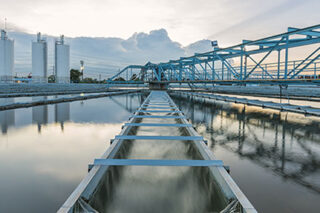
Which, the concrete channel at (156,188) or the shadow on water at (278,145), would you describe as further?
the shadow on water at (278,145)

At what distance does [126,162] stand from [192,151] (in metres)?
1.68

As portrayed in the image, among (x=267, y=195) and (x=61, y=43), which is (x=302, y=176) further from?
(x=61, y=43)

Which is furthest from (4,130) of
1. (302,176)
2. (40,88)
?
(40,88)

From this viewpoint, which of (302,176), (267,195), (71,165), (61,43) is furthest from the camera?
(61,43)

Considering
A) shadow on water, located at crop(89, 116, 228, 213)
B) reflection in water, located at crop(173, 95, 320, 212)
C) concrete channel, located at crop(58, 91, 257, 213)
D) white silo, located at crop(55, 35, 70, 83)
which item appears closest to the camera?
concrete channel, located at crop(58, 91, 257, 213)

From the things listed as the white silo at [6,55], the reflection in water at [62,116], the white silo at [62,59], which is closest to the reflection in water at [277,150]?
the reflection in water at [62,116]

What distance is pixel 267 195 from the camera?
2.28 metres

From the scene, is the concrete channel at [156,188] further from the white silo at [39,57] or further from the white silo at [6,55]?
the white silo at [6,55]

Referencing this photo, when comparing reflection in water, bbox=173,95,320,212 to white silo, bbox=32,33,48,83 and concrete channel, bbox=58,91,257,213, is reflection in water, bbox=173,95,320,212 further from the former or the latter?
white silo, bbox=32,33,48,83

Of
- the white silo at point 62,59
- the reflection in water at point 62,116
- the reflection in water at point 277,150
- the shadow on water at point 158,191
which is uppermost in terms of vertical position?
the white silo at point 62,59

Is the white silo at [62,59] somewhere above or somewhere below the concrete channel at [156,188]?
above

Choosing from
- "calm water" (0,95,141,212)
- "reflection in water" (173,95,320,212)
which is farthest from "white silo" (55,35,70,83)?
"reflection in water" (173,95,320,212)

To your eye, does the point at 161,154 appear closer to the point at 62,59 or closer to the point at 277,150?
the point at 277,150

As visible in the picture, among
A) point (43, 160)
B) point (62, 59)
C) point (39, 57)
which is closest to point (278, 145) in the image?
point (43, 160)
